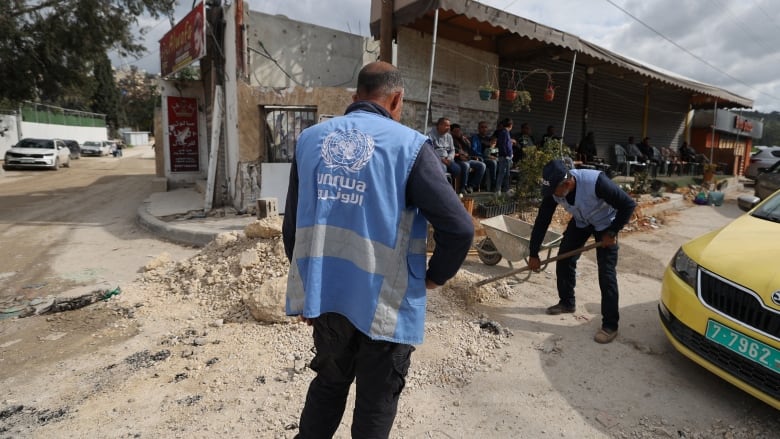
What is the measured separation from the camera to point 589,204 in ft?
11.9

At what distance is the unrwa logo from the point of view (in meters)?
1.53

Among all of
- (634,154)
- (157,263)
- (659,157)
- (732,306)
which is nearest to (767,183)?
(634,154)

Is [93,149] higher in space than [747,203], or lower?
higher

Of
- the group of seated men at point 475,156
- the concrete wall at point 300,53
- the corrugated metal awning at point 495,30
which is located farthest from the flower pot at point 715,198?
the concrete wall at point 300,53

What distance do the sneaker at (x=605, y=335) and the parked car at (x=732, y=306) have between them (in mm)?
432

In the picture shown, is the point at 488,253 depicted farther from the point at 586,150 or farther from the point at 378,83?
the point at 586,150

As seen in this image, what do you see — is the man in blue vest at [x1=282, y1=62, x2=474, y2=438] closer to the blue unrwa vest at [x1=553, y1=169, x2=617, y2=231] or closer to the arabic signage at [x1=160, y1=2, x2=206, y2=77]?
the blue unrwa vest at [x1=553, y1=169, x2=617, y2=231]

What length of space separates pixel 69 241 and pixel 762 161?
22.9m

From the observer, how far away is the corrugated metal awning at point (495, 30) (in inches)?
264

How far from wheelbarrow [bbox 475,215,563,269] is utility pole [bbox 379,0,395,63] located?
3.77 metres

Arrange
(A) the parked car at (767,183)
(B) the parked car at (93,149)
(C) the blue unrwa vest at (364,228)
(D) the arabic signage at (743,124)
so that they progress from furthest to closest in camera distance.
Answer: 1. (B) the parked car at (93,149)
2. (D) the arabic signage at (743,124)
3. (A) the parked car at (767,183)
4. (C) the blue unrwa vest at (364,228)

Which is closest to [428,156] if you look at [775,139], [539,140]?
[539,140]

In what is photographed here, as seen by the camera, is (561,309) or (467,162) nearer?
(561,309)

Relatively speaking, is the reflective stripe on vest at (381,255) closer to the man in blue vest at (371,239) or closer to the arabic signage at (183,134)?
the man in blue vest at (371,239)
